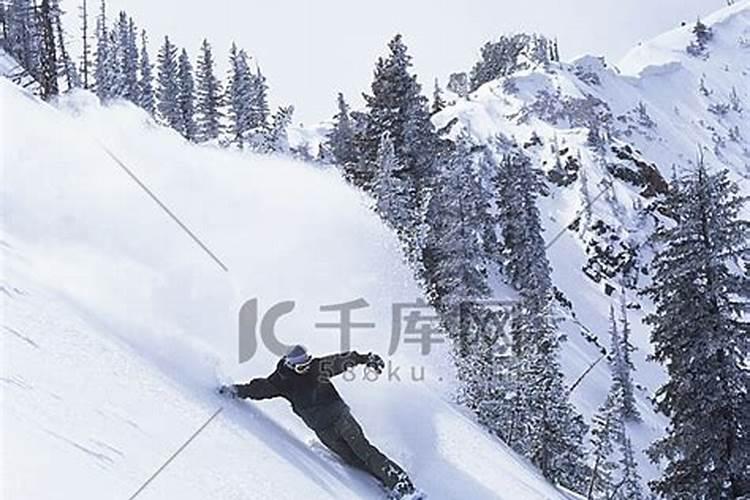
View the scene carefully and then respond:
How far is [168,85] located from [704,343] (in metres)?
67.0

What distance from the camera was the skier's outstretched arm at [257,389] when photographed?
8.07 metres

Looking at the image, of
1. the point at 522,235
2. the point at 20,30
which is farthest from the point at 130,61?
the point at 522,235

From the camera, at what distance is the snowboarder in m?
8.05

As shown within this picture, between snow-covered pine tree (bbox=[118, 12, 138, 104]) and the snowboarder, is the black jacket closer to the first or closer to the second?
the snowboarder

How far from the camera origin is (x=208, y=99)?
7494 cm

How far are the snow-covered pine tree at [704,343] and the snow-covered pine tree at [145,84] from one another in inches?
2227

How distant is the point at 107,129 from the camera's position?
39.9ft

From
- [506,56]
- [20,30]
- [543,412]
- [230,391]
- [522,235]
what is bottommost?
[230,391]

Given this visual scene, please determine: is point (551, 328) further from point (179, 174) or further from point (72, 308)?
point (72, 308)

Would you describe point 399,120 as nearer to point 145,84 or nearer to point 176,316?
point 176,316

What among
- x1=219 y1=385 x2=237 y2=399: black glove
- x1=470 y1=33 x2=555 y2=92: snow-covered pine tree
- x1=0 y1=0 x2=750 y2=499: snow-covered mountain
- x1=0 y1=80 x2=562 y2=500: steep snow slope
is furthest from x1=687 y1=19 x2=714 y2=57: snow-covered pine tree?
x1=219 y1=385 x2=237 y2=399: black glove

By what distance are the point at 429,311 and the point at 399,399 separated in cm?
611

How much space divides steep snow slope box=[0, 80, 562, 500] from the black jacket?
0.24 meters

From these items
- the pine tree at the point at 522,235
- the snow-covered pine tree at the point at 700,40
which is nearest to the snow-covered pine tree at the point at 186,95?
the pine tree at the point at 522,235
